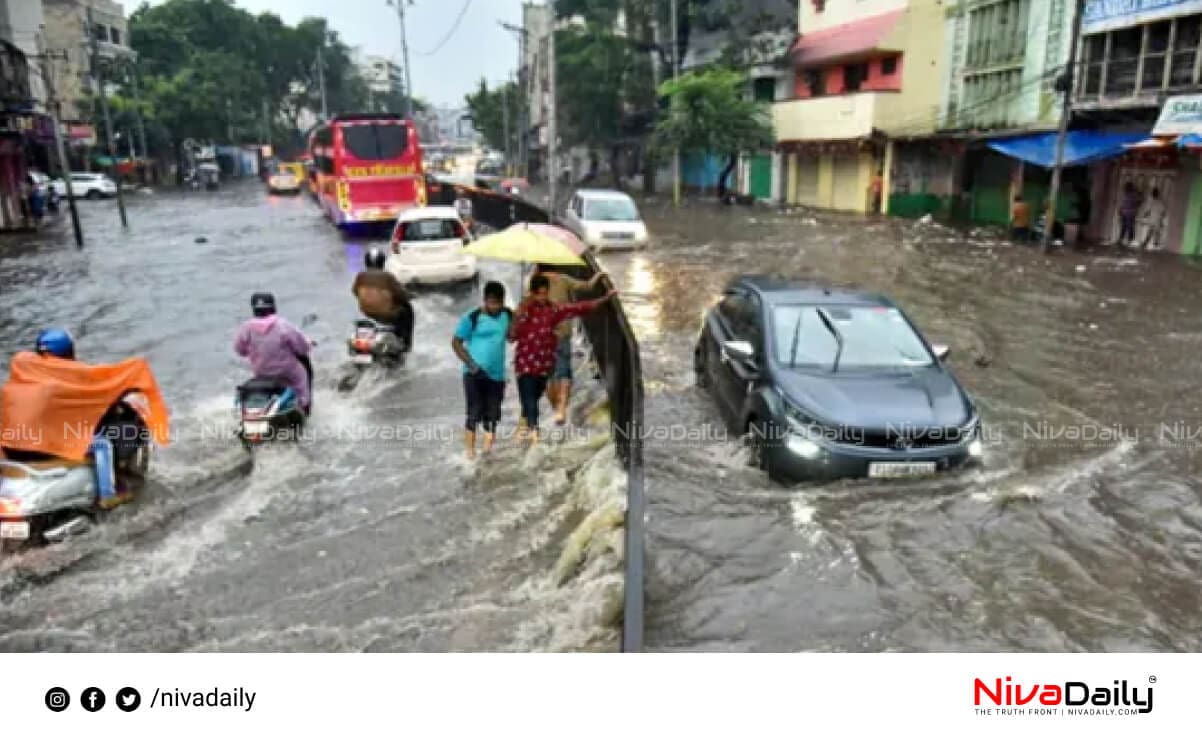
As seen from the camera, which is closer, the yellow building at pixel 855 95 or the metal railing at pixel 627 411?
the metal railing at pixel 627 411

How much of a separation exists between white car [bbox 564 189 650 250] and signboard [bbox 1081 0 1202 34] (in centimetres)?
1203

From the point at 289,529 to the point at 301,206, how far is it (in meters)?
39.2

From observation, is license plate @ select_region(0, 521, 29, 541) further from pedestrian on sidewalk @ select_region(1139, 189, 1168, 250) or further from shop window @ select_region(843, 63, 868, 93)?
shop window @ select_region(843, 63, 868, 93)

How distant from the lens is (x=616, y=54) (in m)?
46.5

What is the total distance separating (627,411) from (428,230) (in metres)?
11.2

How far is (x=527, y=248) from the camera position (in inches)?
348

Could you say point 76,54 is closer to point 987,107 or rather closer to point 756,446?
point 987,107

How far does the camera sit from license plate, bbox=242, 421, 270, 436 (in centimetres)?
849

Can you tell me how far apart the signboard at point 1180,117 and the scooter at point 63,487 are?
20.0 metres

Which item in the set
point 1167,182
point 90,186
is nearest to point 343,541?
point 1167,182

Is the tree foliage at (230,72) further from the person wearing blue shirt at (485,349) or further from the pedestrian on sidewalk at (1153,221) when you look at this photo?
the person wearing blue shirt at (485,349)

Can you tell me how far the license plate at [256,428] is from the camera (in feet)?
27.9

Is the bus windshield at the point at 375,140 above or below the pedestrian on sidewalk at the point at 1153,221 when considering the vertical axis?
above
